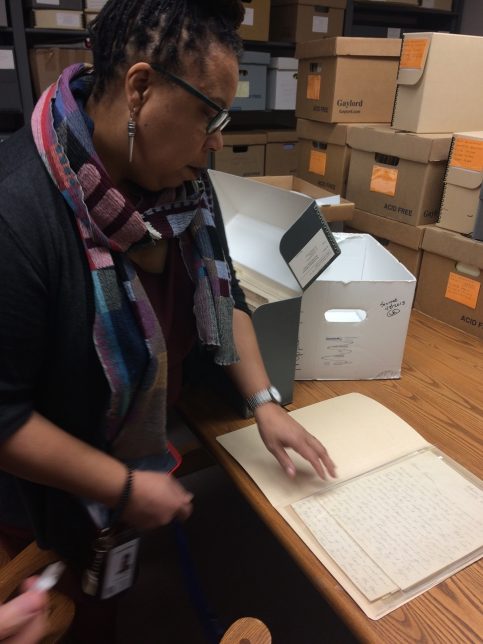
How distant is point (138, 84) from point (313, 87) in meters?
1.15

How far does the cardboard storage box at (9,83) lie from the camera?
2.35m

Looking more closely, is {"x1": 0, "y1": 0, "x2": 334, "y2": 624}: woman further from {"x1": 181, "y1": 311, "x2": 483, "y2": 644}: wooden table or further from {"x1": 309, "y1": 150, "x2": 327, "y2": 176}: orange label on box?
{"x1": 309, "y1": 150, "x2": 327, "y2": 176}: orange label on box

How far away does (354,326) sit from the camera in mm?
1079

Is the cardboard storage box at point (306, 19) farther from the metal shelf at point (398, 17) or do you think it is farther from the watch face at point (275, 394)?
the watch face at point (275, 394)

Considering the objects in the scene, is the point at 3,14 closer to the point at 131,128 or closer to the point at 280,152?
the point at 280,152

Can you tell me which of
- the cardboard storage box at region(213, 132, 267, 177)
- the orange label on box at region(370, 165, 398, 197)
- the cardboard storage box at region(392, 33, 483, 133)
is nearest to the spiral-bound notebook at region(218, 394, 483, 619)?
the orange label on box at region(370, 165, 398, 197)

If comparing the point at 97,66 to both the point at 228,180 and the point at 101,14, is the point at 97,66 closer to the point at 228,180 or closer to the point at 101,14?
the point at 101,14

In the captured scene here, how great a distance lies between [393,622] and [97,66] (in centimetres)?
80

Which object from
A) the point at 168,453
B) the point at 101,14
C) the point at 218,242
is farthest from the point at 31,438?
the point at 101,14

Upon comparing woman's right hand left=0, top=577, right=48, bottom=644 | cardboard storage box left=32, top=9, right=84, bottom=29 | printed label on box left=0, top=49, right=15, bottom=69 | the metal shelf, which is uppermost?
the metal shelf

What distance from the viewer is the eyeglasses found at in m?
0.67

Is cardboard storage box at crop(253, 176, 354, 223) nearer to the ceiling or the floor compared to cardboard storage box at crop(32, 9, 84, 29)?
nearer to the floor

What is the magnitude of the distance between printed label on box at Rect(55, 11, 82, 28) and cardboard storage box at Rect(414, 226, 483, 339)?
193 centimetres

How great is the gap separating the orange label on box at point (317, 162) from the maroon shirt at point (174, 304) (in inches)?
36.9
